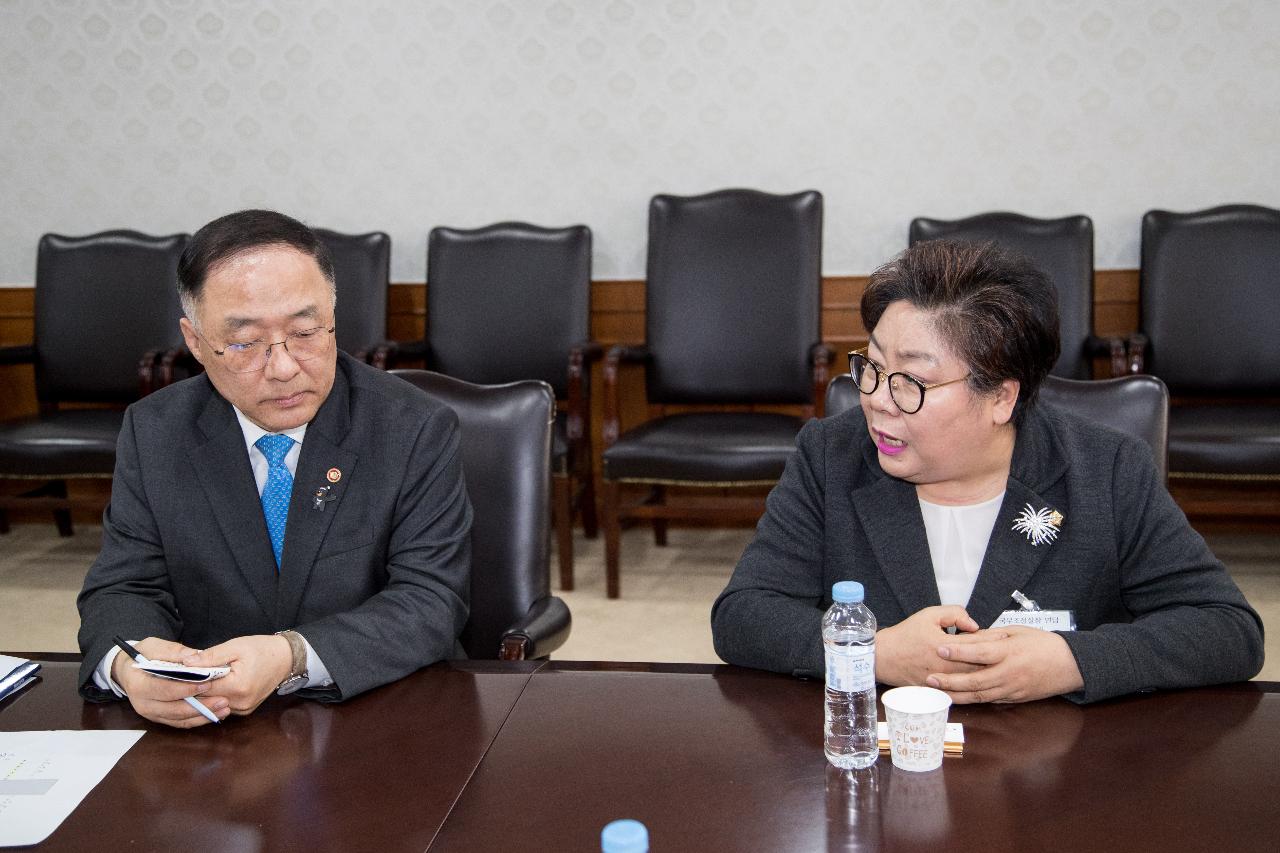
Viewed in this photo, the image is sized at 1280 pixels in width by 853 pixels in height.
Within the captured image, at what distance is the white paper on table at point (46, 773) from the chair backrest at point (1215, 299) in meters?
3.62

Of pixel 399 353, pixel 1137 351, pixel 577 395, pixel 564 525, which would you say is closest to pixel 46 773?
pixel 564 525

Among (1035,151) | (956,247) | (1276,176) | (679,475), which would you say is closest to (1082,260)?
(1035,151)

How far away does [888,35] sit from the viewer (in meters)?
4.44

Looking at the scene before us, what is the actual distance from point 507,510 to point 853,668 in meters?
0.83

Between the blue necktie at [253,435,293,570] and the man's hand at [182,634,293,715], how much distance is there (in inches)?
13.3

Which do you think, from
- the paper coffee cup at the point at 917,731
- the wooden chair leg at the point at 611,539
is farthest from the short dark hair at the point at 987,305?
the wooden chair leg at the point at 611,539

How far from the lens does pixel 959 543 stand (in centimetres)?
186

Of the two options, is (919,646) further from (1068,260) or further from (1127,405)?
(1068,260)

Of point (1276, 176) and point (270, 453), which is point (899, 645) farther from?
point (1276, 176)

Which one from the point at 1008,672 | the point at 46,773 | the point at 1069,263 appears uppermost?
the point at 1069,263

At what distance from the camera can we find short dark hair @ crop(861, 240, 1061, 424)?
1739 millimetres

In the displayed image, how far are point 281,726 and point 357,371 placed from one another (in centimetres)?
69

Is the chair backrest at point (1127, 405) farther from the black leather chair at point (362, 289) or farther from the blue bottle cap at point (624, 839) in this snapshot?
the black leather chair at point (362, 289)

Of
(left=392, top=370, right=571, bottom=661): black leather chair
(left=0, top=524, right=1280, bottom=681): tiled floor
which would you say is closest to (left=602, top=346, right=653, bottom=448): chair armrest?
(left=0, top=524, right=1280, bottom=681): tiled floor
